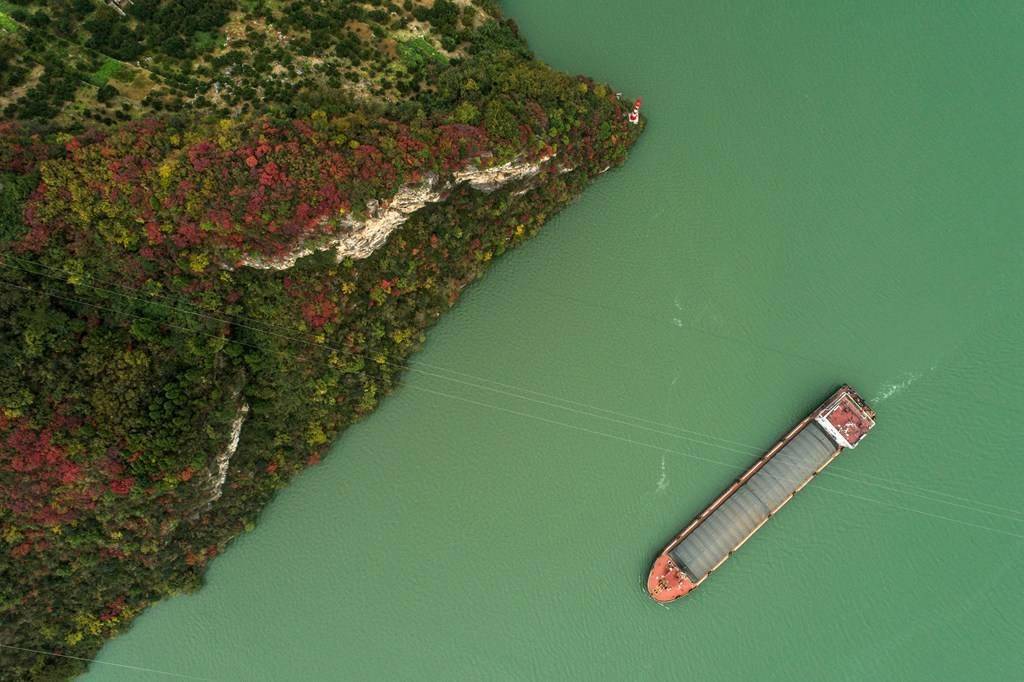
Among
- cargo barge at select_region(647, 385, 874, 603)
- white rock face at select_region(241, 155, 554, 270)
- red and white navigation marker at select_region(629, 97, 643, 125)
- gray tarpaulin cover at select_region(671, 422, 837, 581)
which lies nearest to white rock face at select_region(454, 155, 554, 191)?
white rock face at select_region(241, 155, 554, 270)

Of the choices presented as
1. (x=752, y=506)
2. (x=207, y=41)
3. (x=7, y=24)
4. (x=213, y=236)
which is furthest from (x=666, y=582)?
(x=7, y=24)

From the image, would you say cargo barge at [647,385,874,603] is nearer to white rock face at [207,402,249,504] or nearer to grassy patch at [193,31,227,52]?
white rock face at [207,402,249,504]

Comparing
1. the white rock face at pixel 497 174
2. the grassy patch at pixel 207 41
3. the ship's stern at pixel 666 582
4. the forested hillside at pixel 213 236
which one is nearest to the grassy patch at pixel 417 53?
the forested hillside at pixel 213 236

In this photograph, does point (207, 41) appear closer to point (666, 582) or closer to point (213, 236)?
point (213, 236)

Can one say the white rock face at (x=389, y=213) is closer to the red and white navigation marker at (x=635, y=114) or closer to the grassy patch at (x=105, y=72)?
the red and white navigation marker at (x=635, y=114)

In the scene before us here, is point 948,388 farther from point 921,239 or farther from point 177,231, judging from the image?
point 177,231

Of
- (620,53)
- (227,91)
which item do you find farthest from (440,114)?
(620,53)
